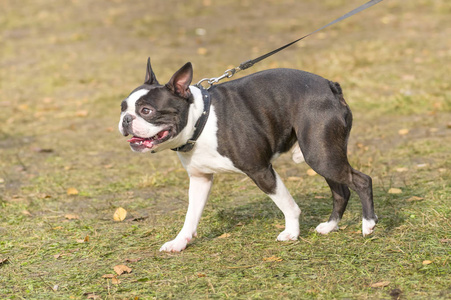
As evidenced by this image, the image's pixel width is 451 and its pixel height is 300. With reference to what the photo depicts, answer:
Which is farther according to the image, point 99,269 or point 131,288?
point 99,269

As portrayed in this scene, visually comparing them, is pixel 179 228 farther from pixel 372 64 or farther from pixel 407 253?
pixel 372 64

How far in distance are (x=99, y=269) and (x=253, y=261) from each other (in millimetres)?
1095

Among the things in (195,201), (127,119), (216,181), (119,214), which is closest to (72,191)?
(119,214)

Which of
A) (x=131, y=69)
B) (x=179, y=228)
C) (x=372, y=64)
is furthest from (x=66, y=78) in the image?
(x=179, y=228)

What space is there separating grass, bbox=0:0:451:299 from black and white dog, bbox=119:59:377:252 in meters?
0.43

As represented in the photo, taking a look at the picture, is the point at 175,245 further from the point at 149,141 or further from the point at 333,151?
the point at 333,151

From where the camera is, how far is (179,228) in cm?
547

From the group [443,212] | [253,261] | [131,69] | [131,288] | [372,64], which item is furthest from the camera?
[131,69]

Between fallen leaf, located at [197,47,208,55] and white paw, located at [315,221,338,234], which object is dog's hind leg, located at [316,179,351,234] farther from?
fallen leaf, located at [197,47,208,55]

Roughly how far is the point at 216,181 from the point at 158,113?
7.80ft

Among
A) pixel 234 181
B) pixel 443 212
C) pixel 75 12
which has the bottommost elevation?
pixel 75 12

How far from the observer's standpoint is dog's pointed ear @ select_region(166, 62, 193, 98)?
14.8ft

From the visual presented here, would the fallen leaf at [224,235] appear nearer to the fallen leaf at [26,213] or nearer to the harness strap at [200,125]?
the harness strap at [200,125]

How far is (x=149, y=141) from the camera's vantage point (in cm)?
455
